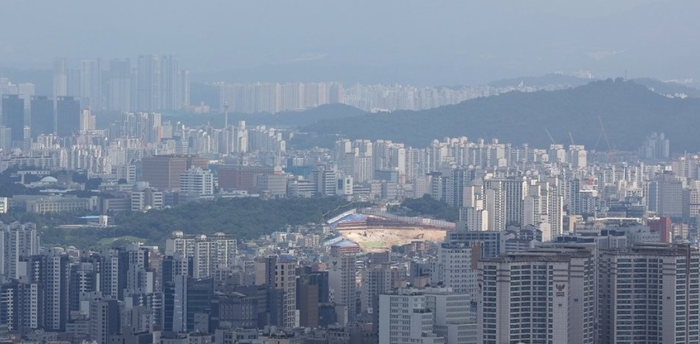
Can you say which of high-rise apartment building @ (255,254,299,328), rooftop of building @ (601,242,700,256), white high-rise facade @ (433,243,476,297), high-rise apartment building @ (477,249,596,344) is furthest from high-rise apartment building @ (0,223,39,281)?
high-rise apartment building @ (477,249,596,344)

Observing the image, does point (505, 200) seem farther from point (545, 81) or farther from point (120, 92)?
point (120, 92)

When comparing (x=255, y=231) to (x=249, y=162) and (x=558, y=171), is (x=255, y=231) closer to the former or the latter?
(x=558, y=171)

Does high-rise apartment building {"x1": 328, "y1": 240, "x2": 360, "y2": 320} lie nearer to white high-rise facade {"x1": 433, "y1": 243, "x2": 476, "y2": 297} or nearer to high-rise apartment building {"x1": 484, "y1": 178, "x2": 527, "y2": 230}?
white high-rise facade {"x1": 433, "y1": 243, "x2": 476, "y2": 297}

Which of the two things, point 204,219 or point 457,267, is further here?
point 204,219

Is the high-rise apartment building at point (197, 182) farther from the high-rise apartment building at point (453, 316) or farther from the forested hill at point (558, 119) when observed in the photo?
the high-rise apartment building at point (453, 316)

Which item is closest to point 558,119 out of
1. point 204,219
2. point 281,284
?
point 204,219

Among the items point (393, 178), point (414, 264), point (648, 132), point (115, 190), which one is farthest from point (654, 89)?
point (414, 264)

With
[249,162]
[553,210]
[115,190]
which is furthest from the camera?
[249,162]
